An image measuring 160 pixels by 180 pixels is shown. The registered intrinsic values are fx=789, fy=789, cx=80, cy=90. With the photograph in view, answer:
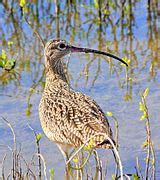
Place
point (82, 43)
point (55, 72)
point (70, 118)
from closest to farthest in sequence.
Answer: point (70, 118) < point (55, 72) < point (82, 43)

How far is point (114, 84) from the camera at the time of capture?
798 centimetres

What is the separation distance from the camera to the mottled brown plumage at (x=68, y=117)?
5.96 metres

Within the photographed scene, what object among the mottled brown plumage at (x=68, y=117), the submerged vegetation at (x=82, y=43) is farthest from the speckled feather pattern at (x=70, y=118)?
the submerged vegetation at (x=82, y=43)

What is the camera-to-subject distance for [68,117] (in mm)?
6207

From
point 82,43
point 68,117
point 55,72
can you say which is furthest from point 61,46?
point 82,43

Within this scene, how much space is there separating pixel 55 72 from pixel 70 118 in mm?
1019

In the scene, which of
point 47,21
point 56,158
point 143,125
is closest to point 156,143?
point 143,125

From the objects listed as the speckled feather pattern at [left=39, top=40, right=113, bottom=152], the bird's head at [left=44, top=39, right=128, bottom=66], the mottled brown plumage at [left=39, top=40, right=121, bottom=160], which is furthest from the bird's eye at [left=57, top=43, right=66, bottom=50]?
the speckled feather pattern at [left=39, top=40, right=113, bottom=152]

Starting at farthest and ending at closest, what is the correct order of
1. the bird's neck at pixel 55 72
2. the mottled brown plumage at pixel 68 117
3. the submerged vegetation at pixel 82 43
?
the submerged vegetation at pixel 82 43
the bird's neck at pixel 55 72
the mottled brown plumage at pixel 68 117

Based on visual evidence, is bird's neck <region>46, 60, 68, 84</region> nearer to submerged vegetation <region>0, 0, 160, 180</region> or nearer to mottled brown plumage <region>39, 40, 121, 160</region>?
mottled brown plumage <region>39, 40, 121, 160</region>

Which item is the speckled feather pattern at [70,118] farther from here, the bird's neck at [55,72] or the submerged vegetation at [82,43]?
the submerged vegetation at [82,43]

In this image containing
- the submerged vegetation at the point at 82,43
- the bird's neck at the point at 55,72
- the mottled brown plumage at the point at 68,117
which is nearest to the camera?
the mottled brown plumage at the point at 68,117

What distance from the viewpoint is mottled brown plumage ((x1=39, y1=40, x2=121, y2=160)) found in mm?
5965

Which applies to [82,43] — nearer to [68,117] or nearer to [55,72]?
[55,72]
